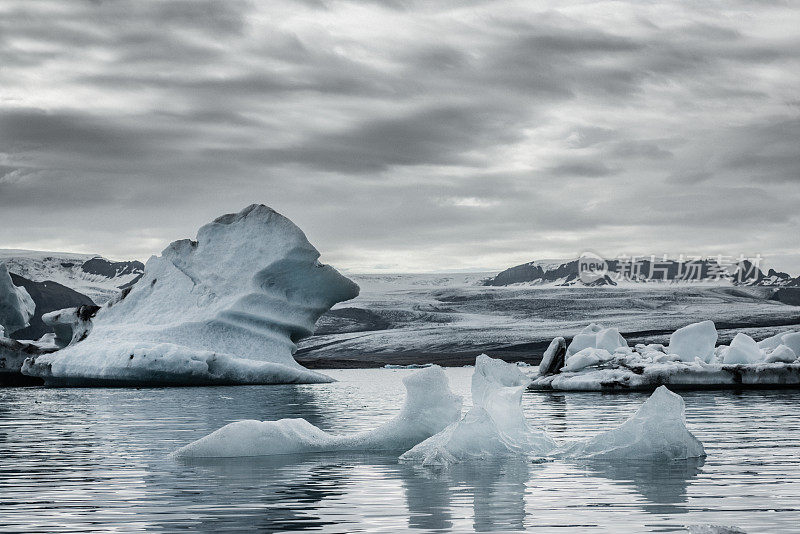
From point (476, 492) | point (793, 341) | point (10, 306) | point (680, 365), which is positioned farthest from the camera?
point (10, 306)

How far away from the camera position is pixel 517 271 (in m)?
167

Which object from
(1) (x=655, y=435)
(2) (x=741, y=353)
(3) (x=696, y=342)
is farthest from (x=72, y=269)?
(1) (x=655, y=435)

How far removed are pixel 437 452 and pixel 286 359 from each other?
835 inches

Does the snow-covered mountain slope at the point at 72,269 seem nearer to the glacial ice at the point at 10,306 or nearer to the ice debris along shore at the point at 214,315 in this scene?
the glacial ice at the point at 10,306

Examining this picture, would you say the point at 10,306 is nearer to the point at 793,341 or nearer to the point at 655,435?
the point at 793,341

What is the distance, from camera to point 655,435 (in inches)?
384

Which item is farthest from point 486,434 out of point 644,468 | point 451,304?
point 451,304

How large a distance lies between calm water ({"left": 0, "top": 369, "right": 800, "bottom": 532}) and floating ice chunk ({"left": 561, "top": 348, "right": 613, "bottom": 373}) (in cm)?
1366

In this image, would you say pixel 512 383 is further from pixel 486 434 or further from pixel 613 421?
pixel 613 421

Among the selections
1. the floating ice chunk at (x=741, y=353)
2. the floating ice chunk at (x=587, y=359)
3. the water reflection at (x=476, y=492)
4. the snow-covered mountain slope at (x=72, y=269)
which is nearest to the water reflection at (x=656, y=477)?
the water reflection at (x=476, y=492)

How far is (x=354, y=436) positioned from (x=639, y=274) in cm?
15480

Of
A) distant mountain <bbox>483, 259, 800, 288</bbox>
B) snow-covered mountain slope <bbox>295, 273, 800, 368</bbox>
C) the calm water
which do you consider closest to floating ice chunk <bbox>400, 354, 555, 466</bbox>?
the calm water

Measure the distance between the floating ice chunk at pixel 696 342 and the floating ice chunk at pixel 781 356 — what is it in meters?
1.50

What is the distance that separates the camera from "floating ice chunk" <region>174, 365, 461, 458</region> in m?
10.3
